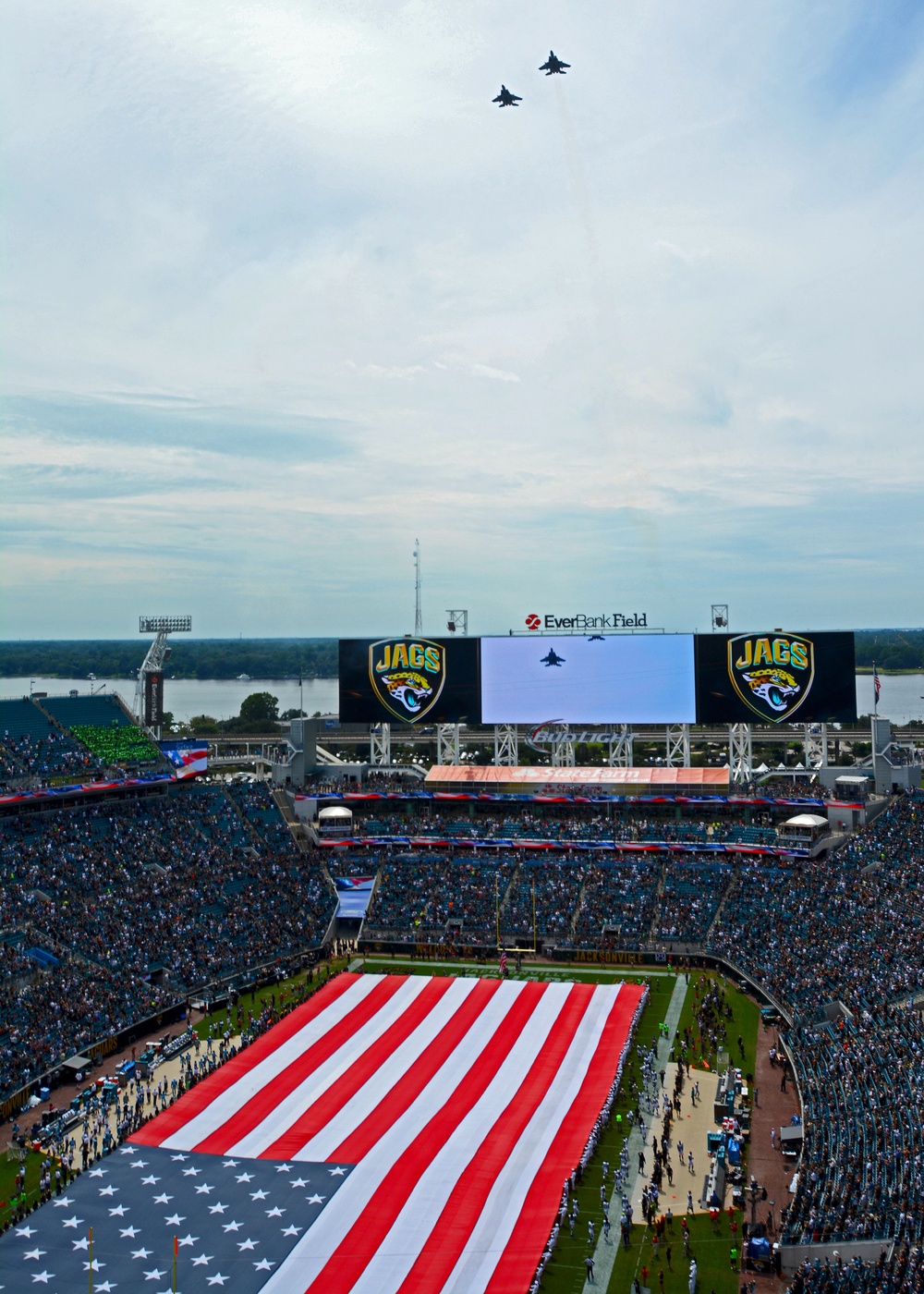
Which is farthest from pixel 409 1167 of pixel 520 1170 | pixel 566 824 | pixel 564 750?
pixel 564 750

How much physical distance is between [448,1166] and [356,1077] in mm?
7043

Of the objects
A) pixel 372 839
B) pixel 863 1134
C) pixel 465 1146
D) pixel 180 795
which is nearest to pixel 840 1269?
pixel 863 1134

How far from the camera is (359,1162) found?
31062 millimetres

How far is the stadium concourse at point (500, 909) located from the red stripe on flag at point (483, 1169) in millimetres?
2599

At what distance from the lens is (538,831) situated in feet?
201

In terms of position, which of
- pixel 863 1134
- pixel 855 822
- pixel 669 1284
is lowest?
pixel 669 1284

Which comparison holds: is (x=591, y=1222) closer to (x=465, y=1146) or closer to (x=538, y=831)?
(x=465, y=1146)

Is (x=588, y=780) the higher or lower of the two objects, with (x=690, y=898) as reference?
higher

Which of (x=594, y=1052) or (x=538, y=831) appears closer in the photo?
(x=594, y=1052)

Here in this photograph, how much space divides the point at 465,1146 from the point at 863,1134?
1093cm

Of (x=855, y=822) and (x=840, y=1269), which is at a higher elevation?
(x=855, y=822)

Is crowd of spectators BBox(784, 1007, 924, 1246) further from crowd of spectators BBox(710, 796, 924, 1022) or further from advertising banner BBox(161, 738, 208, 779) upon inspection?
advertising banner BBox(161, 738, 208, 779)

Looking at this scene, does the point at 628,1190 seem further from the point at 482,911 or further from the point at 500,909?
the point at 482,911

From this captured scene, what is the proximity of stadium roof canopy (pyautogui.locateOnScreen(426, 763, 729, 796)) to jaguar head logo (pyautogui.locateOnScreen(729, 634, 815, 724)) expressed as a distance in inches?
193
